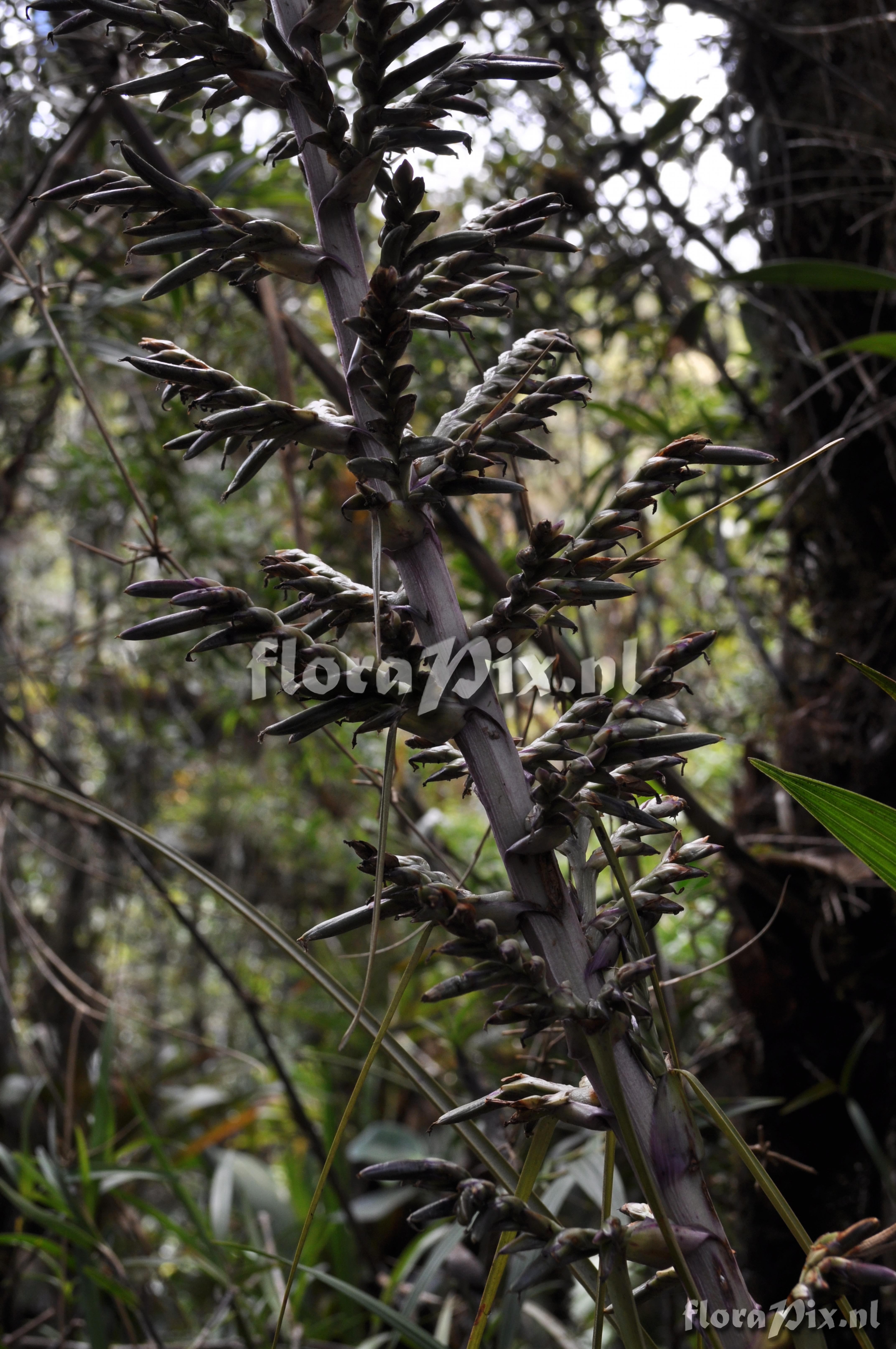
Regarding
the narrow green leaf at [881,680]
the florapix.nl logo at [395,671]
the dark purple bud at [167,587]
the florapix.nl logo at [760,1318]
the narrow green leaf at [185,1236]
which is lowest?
the narrow green leaf at [185,1236]

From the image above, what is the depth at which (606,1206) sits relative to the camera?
31cm

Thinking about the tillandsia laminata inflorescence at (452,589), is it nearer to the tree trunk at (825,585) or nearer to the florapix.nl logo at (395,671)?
the florapix.nl logo at (395,671)

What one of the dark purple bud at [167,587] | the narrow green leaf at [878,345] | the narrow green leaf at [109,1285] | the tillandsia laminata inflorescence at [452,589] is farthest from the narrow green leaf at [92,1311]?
the narrow green leaf at [878,345]

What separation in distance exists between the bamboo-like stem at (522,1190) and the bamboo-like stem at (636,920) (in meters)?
0.05

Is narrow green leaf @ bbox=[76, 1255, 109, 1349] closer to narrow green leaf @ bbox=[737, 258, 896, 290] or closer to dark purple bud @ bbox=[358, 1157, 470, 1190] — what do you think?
dark purple bud @ bbox=[358, 1157, 470, 1190]

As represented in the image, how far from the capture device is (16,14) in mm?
891

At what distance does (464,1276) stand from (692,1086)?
0.77 metres

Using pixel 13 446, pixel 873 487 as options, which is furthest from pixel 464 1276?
pixel 13 446

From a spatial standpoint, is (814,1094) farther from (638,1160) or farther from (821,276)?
(821,276)

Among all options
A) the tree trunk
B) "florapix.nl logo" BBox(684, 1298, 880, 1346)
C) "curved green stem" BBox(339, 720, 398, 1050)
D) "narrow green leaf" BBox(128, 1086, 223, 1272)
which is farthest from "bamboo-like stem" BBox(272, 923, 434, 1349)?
"narrow green leaf" BBox(128, 1086, 223, 1272)

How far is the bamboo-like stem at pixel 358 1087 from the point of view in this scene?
0.28 meters

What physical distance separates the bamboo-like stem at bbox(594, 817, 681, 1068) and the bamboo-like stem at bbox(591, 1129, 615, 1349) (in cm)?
4

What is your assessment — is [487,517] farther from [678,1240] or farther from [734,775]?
[678,1240]

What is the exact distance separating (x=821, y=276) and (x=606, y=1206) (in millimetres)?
676
